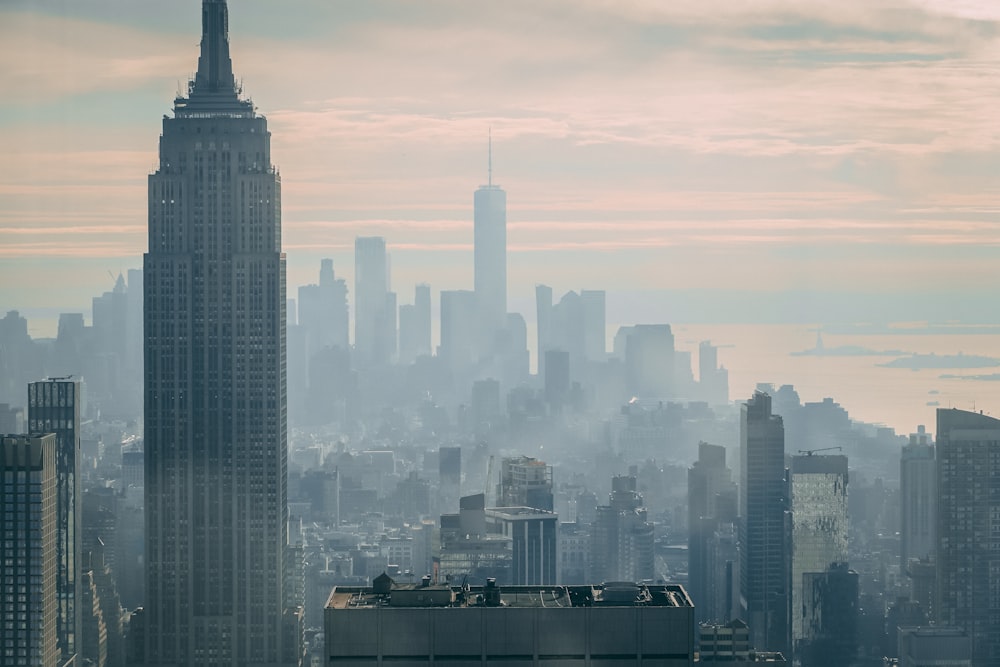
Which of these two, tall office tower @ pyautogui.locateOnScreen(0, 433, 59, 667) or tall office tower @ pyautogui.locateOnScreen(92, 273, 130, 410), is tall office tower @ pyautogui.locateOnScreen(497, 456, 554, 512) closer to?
tall office tower @ pyautogui.locateOnScreen(92, 273, 130, 410)

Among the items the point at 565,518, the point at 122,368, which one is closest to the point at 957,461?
the point at 565,518

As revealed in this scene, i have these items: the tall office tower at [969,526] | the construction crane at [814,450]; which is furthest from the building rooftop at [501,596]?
the construction crane at [814,450]

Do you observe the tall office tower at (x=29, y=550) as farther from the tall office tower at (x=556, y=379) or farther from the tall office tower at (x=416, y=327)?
the tall office tower at (x=556, y=379)

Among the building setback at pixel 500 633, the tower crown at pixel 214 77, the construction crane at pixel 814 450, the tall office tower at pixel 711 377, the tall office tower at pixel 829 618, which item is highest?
the tower crown at pixel 214 77

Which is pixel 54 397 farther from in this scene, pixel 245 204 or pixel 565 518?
pixel 565 518

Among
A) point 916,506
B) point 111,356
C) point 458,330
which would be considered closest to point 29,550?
point 111,356

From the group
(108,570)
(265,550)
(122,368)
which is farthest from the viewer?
(265,550)
